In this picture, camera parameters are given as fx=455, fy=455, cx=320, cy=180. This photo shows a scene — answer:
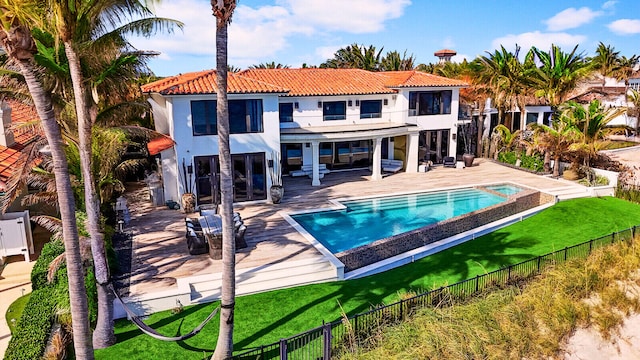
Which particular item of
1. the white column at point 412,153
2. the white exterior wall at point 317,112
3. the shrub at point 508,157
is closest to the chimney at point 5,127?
the white exterior wall at point 317,112

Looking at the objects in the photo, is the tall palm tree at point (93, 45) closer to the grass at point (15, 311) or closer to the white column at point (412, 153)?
the grass at point (15, 311)

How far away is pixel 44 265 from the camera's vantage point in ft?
45.0

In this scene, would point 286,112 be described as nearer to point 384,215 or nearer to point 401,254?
point 384,215

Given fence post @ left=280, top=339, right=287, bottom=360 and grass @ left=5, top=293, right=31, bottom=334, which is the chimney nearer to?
grass @ left=5, top=293, right=31, bottom=334

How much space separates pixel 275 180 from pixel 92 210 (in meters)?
14.2

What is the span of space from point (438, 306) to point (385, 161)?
67.0ft

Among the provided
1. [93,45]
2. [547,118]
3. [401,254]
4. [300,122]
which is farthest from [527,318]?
[547,118]

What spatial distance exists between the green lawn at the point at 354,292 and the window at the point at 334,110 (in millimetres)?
13776

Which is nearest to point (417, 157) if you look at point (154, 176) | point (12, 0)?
point (154, 176)

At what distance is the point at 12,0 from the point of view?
7.50m

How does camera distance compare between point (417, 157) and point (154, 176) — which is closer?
point (154, 176)

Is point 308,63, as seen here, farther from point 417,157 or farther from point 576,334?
point 576,334

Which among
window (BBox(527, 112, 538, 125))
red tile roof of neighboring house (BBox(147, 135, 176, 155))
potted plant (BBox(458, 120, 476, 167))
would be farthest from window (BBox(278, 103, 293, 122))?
window (BBox(527, 112, 538, 125))

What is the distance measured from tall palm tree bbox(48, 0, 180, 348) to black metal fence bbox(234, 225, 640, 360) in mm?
4014
